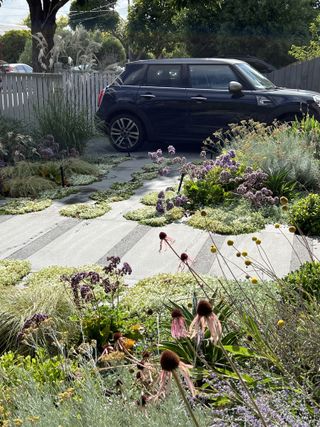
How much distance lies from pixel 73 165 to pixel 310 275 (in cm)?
615

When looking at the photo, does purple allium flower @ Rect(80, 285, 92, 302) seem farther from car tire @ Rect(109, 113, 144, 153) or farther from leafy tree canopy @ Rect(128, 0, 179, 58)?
leafy tree canopy @ Rect(128, 0, 179, 58)

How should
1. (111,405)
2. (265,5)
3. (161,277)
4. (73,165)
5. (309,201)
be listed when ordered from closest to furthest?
1. (111,405)
2. (161,277)
3. (309,201)
4. (73,165)
5. (265,5)

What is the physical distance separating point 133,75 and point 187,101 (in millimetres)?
1355

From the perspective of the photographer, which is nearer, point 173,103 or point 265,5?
point 173,103

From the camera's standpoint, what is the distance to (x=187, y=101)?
452 inches

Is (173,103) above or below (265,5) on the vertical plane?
below

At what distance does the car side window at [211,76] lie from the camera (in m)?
11.5

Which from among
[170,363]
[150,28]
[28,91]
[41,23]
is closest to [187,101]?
[28,91]

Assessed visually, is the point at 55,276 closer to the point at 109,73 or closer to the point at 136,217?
the point at 136,217

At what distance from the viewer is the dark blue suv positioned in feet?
36.3

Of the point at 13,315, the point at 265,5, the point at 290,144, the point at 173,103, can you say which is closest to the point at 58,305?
the point at 13,315

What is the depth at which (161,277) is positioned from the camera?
501cm

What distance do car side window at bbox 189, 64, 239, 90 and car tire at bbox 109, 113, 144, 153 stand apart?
1388 millimetres

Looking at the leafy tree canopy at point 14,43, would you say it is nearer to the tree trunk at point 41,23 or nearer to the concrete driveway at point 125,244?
the tree trunk at point 41,23
